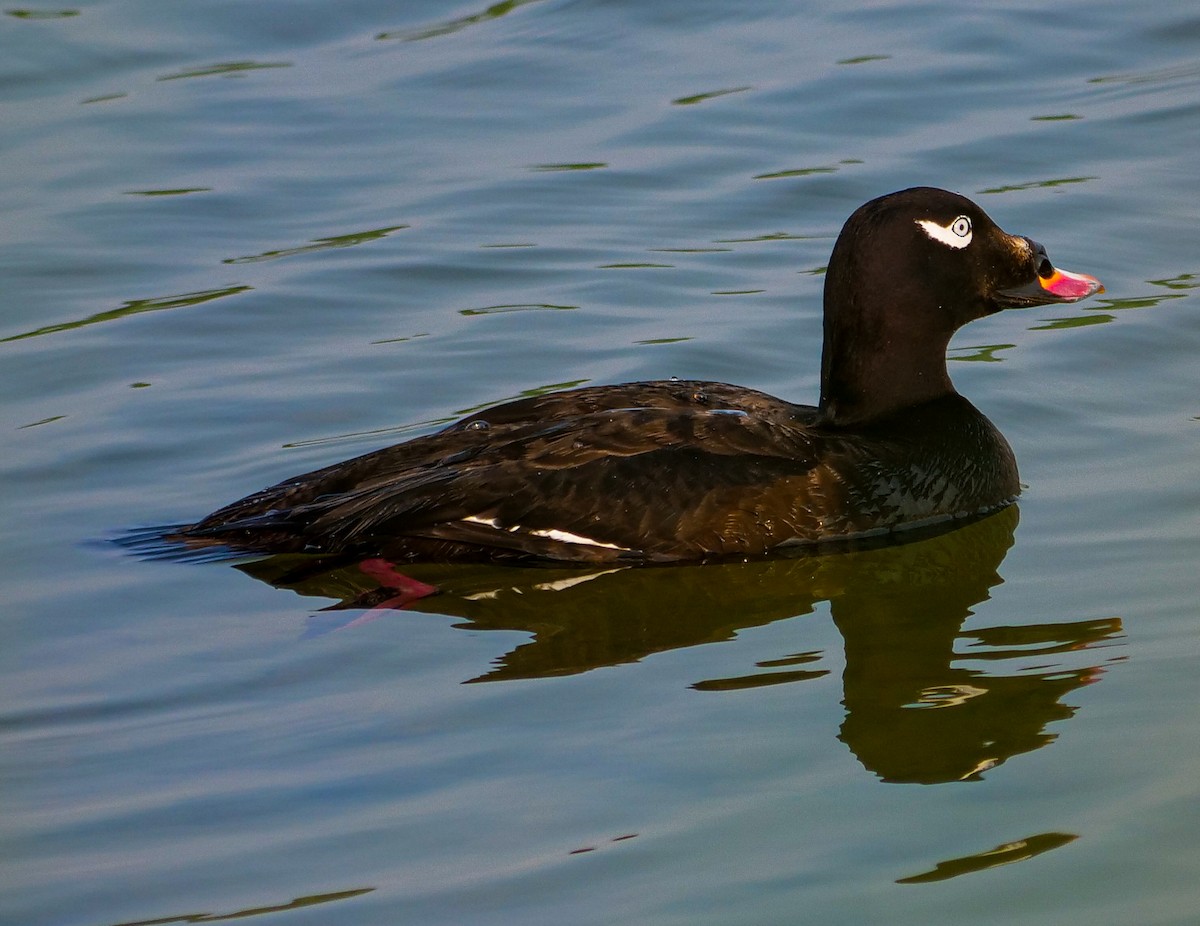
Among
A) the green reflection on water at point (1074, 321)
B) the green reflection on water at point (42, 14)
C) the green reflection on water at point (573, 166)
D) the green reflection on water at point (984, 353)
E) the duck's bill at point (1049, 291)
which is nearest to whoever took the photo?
the duck's bill at point (1049, 291)

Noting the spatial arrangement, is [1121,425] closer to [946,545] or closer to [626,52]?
[946,545]

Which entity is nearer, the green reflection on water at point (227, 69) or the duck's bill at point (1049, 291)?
the duck's bill at point (1049, 291)

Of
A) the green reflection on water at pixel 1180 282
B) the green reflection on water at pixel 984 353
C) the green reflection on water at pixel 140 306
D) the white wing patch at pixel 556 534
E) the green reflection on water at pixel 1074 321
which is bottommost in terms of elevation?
the white wing patch at pixel 556 534

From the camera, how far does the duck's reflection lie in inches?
189

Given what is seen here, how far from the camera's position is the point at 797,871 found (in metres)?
4.11

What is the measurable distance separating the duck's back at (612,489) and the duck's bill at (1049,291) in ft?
2.31

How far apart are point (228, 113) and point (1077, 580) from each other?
7162 millimetres

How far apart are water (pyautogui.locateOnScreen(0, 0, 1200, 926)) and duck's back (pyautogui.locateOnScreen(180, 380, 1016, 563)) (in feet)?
0.53

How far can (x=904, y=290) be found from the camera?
659 cm

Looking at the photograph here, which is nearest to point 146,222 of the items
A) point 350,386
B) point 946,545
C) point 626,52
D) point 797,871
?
point 350,386

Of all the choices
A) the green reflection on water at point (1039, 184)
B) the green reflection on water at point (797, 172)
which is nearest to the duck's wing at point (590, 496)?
the green reflection on water at point (1039, 184)

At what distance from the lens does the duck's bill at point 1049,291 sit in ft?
22.3

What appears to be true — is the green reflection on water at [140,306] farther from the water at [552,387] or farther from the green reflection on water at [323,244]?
the green reflection on water at [323,244]

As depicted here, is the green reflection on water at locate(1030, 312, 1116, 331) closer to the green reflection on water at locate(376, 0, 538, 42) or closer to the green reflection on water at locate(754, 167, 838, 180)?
the green reflection on water at locate(754, 167, 838, 180)
